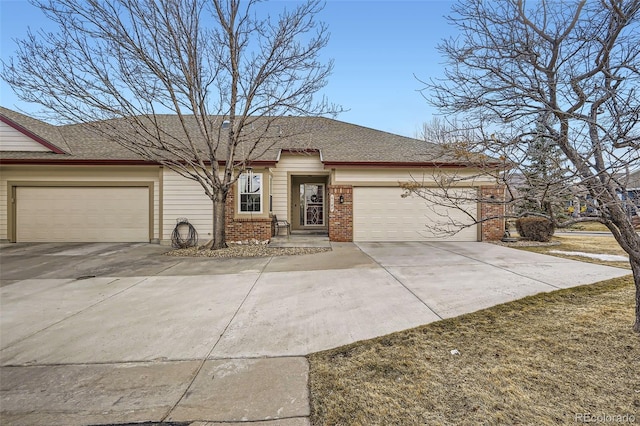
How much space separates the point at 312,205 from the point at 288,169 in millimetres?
2906

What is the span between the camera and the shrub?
1084cm

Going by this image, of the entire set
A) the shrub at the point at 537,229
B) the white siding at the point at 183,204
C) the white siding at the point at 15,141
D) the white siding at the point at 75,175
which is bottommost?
the shrub at the point at 537,229

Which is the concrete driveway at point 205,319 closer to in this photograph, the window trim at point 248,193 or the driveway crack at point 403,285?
the driveway crack at point 403,285

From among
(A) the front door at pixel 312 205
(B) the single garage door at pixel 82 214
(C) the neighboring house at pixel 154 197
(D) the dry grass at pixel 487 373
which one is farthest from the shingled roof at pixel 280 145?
(D) the dry grass at pixel 487 373

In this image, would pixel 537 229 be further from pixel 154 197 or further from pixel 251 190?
pixel 154 197

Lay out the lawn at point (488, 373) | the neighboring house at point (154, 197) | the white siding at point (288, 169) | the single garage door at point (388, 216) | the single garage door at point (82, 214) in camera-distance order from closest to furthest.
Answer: the lawn at point (488, 373), the neighboring house at point (154, 197), the single garage door at point (82, 214), the single garage door at point (388, 216), the white siding at point (288, 169)

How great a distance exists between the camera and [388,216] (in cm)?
1105

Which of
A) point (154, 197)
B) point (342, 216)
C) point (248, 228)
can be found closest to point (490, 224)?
point (342, 216)

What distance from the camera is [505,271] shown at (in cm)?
612

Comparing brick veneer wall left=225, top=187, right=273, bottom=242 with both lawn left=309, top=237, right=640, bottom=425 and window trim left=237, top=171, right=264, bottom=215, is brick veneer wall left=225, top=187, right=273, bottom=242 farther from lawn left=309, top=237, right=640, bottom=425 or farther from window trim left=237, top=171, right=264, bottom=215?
lawn left=309, top=237, right=640, bottom=425

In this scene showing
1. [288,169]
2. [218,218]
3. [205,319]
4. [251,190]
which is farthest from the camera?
[288,169]

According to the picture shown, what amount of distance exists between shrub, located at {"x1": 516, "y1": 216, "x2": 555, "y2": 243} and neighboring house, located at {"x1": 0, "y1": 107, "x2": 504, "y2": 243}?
1017mm

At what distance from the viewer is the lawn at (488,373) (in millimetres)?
2039

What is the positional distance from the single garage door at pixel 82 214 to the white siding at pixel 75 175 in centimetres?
33
